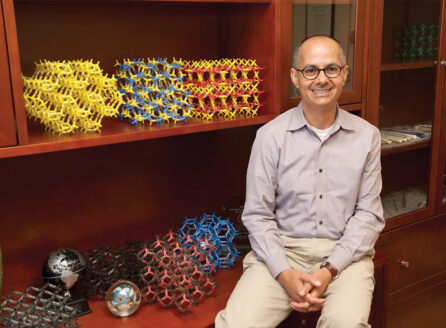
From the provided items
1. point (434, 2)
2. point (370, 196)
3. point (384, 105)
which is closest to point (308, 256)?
point (370, 196)

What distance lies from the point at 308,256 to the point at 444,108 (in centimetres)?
108

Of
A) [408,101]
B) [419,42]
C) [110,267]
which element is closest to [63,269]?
[110,267]

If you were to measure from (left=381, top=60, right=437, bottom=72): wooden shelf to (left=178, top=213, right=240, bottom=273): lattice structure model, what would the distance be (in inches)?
36.2

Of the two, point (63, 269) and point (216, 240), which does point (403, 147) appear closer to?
point (216, 240)

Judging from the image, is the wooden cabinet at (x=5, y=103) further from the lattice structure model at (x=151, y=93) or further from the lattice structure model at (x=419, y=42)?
the lattice structure model at (x=419, y=42)

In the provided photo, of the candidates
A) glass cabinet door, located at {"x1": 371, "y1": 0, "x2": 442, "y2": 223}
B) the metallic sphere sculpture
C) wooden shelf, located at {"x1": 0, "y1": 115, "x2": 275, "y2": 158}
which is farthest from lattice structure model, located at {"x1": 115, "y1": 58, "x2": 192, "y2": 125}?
glass cabinet door, located at {"x1": 371, "y1": 0, "x2": 442, "y2": 223}

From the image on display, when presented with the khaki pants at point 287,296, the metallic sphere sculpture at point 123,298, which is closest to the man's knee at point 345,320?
the khaki pants at point 287,296

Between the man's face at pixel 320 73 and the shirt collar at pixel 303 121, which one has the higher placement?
the man's face at pixel 320 73

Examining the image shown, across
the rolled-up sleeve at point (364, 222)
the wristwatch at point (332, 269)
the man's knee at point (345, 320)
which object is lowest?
the man's knee at point (345, 320)

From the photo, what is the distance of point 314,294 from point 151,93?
0.80m

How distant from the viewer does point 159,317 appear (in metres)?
1.48

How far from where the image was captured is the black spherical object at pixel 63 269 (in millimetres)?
1519

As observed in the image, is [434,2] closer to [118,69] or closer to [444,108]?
[444,108]

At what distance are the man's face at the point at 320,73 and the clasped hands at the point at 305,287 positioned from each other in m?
0.54
